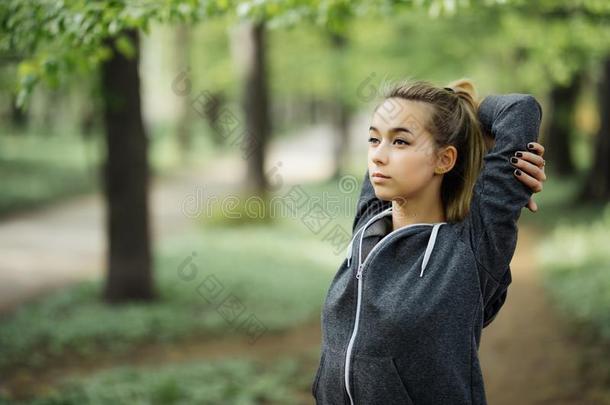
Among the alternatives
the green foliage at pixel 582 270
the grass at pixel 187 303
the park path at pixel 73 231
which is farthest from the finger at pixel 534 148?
the park path at pixel 73 231

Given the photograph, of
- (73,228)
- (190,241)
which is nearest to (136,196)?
(190,241)

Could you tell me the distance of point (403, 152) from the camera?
5.87ft

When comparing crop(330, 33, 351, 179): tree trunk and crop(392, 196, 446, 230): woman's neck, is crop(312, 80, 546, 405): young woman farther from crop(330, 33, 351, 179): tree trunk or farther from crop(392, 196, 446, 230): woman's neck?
crop(330, 33, 351, 179): tree trunk

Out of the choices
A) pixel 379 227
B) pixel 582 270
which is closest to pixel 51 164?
pixel 582 270

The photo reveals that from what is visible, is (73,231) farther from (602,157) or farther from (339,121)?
(602,157)

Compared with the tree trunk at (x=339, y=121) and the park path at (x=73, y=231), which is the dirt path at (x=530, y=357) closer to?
the park path at (x=73, y=231)

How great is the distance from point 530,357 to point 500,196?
15.9 feet

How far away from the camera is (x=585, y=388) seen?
16.2ft

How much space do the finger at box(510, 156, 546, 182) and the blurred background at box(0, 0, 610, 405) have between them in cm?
135

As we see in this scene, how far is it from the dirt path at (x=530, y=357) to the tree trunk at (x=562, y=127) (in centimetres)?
815

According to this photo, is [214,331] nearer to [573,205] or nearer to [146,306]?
[146,306]

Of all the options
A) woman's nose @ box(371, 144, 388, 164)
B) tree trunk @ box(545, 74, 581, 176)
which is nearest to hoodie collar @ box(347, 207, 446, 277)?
woman's nose @ box(371, 144, 388, 164)

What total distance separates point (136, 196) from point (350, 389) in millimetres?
6126

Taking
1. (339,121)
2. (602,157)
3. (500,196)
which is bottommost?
(602,157)
